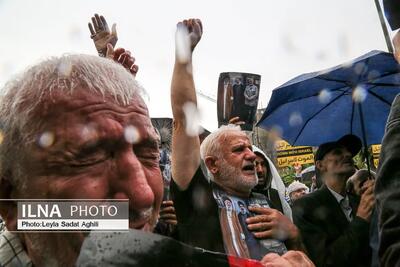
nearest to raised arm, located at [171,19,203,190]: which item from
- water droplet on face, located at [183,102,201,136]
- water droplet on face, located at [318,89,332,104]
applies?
water droplet on face, located at [183,102,201,136]

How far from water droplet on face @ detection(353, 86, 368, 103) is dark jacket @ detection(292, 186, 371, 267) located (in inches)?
40.6

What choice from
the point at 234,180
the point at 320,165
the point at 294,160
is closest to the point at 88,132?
the point at 234,180

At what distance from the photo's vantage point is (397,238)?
36.0 inches

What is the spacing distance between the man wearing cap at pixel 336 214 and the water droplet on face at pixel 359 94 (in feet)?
1.29

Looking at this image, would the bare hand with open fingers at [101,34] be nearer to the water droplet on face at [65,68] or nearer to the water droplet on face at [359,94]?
the water droplet on face at [65,68]

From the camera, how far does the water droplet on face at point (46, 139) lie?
742mm

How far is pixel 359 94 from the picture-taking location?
3.73 m

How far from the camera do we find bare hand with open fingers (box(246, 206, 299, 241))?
201 cm

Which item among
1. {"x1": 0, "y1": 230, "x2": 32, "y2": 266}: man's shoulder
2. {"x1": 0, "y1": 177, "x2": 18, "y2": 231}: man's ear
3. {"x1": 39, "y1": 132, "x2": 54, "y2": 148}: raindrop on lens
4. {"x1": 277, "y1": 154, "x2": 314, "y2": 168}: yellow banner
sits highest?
{"x1": 39, "y1": 132, "x2": 54, "y2": 148}: raindrop on lens

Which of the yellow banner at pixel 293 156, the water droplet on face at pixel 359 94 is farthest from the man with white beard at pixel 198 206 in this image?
the yellow banner at pixel 293 156

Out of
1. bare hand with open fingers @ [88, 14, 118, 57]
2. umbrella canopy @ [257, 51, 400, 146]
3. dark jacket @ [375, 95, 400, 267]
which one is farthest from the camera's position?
umbrella canopy @ [257, 51, 400, 146]

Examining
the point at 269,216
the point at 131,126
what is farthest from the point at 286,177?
the point at 131,126

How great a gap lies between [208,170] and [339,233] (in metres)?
0.95

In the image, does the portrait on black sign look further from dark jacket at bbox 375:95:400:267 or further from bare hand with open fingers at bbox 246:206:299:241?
dark jacket at bbox 375:95:400:267
